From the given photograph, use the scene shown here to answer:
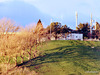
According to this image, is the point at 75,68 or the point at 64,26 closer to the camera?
the point at 75,68

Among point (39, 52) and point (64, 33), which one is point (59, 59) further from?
point (64, 33)

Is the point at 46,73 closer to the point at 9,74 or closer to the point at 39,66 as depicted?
the point at 39,66

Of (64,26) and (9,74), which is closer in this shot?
(9,74)

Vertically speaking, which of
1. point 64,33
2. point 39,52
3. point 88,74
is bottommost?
point 88,74

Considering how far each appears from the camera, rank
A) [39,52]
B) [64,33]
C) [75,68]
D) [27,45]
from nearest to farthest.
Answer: [75,68]
[27,45]
[39,52]
[64,33]

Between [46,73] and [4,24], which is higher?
[4,24]

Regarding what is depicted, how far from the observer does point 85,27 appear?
5619 cm

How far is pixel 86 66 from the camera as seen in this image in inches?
836

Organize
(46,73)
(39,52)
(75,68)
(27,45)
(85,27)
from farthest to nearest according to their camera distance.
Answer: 1. (85,27)
2. (39,52)
3. (27,45)
4. (75,68)
5. (46,73)

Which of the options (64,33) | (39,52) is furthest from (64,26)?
(39,52)

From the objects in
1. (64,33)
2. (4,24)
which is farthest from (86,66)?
(64,33)

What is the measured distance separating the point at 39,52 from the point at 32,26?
14.6 feet

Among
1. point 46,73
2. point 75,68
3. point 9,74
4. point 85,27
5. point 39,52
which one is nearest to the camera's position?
point 9,74

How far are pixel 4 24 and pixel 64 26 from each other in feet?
108
